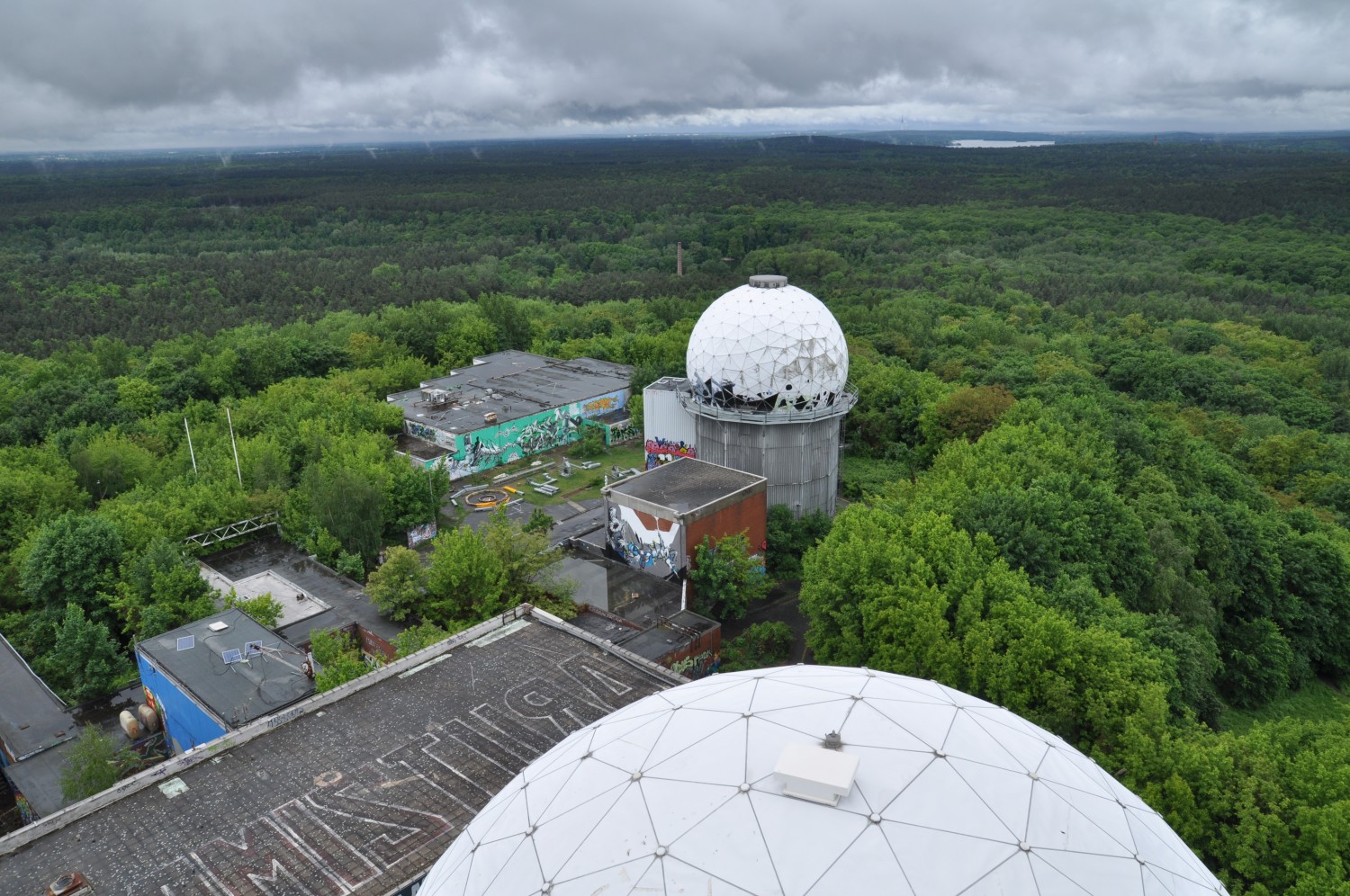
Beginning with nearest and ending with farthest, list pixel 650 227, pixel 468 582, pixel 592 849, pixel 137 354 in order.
Answer: pixel 592 849 < pixel 468 582 < pixel 137 354 < pixel 650 227

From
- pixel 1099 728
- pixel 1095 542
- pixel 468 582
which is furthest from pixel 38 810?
pixel 1095 542

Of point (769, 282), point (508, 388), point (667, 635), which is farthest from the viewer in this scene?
point (508, 388)

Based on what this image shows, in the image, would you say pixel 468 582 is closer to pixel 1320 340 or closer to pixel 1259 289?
pixel 1320 340

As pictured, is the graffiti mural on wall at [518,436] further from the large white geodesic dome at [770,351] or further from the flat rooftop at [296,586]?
the large white geodesic dome at [770,351]

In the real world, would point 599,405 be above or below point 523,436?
above

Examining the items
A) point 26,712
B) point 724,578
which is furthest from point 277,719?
point 724,578

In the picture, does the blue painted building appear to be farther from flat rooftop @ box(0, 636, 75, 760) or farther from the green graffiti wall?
the green graffiti wall

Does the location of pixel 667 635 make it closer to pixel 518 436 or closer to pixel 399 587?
pixel 399 587

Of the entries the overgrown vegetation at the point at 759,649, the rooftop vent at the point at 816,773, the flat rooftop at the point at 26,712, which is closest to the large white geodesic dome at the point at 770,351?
the overgrown vegetation at the point at 759,649
